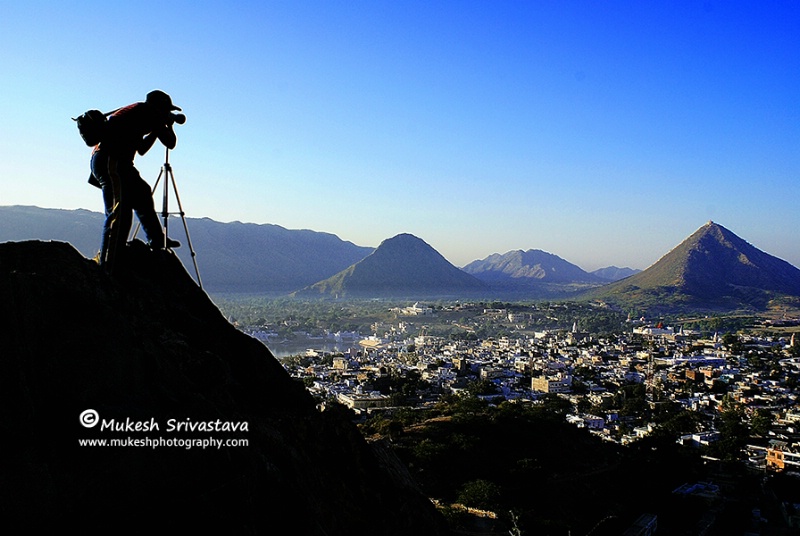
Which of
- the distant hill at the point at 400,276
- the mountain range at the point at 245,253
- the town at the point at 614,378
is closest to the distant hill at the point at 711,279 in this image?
the mountain range at the point at 245,253

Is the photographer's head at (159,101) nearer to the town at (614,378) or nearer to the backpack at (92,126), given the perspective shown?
the backpack at (92,126)

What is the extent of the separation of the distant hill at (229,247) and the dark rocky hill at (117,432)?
119 m

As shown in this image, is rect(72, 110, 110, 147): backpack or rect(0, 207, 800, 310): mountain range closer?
rect(72, 110, 110, 147): backpack

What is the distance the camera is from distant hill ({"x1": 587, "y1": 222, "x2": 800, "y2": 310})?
349 ft

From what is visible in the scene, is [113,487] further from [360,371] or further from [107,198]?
[360,371]

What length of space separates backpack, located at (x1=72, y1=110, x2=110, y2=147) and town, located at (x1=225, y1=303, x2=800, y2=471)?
64.6ft

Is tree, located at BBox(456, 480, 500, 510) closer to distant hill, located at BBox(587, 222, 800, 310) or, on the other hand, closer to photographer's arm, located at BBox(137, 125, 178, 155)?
photographer's arm, located at BBox(137, 125, 178, 155)

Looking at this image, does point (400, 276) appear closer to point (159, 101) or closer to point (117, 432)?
point (159, 101)
